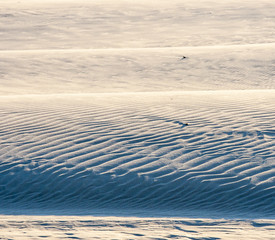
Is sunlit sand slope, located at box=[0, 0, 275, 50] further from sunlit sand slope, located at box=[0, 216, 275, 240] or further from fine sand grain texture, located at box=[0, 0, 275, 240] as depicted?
sunlit sand slope, located at box=[0, 216, 275, 240]

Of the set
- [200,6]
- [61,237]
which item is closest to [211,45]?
[200,6]

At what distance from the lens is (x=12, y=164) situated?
7508mm

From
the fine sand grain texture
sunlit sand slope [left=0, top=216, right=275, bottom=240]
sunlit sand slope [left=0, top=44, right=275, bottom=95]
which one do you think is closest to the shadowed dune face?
the fine sand grain texture

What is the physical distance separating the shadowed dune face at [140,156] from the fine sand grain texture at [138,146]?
0.02m

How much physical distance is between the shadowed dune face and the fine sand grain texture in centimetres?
2

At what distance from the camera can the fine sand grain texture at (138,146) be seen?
5938 mm

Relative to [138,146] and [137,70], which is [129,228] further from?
[137,70]

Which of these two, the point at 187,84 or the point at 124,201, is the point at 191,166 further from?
the point at 187,84

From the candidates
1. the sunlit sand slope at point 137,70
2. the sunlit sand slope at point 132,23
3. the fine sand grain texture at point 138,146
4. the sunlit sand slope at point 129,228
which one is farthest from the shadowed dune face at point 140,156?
the sunlit sand slope at point 132,23

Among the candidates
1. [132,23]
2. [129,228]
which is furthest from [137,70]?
[129,228]

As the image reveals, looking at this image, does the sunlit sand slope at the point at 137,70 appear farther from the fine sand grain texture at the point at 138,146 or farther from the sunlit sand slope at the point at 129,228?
the sunlit sand slope at the point at 129,228

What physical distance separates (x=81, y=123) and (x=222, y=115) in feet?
8.42

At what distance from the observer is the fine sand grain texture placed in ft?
19.5

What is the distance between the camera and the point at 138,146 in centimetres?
798
